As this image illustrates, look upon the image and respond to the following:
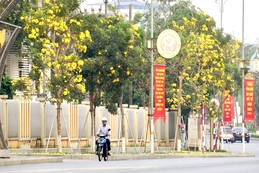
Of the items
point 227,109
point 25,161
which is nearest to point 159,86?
point 227,109

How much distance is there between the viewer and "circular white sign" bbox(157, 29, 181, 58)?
155 feet

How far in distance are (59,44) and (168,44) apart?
27.2 feet

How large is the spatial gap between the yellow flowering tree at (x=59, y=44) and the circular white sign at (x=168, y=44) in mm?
7054

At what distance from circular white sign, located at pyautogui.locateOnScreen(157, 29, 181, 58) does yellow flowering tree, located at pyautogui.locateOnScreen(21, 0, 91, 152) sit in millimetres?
7054

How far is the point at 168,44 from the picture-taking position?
47594mm

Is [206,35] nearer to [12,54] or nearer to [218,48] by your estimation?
[218,48]

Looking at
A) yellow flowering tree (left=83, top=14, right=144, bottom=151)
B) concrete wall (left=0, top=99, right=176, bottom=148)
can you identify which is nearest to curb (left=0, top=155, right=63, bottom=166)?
concrete wall (left=0, top=99, right=176, bottom=148)

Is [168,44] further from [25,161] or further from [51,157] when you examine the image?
[25,161]

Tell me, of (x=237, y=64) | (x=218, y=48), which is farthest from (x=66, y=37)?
(x=237, y=64)

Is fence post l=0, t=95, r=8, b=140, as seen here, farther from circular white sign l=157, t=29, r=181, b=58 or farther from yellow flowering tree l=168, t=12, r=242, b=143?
yellow flowering tree l=168, t=12, r=242, b=143

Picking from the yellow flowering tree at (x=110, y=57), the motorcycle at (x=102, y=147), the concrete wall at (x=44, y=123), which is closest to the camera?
the motorcycle at (x=102, y=147)

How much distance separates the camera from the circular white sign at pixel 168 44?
1858 inches

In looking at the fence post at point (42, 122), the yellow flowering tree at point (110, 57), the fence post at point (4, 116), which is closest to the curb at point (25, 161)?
the fence post at point (4, 116)

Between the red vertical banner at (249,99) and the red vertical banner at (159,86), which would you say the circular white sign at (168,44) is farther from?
the red vertical banner at (249,99)
